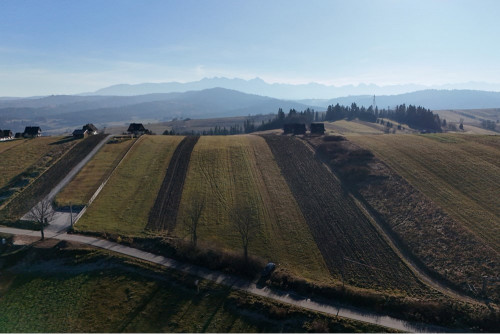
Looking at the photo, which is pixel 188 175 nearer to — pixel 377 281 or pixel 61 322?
pixel 61 322

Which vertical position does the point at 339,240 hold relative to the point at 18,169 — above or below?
below

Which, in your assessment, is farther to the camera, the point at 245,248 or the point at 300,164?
the point at 300,164

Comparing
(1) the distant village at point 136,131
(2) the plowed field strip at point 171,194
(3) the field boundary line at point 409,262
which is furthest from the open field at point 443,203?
(2) the plowed field strip at point 171,194

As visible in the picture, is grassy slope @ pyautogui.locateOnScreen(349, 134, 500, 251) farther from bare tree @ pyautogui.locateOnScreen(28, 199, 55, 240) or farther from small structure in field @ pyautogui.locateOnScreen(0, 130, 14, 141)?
small structure in field @ pyautogui.locateOnScreen(0, 130, 14, 141)

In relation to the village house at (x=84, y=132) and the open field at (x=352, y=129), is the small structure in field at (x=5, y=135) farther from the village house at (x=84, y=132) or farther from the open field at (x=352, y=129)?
the open field at (x=352, y=129)

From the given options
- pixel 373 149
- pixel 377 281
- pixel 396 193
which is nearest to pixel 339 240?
pixel 377 281

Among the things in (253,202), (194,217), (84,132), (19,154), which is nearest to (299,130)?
(253,202)

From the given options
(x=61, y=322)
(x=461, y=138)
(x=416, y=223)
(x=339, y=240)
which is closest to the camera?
(x=61, y=322)

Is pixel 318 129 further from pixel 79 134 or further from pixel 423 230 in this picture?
pixel 79 134

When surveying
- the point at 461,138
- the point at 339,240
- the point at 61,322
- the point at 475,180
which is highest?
the point at 461,138
